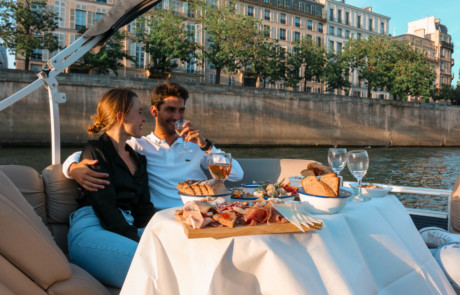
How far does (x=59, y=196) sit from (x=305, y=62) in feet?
95.7

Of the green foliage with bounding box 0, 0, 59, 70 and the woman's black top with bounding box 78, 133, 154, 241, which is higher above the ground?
the green foliage with bounding box 0, 0, 59, 70

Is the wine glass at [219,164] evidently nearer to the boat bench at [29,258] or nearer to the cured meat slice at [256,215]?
the cured meat slice at [256,215]

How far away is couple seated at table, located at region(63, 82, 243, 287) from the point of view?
5.52 feet

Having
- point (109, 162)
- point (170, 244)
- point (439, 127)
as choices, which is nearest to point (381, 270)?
point (170, 244)

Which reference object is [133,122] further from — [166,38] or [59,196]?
[166,38]

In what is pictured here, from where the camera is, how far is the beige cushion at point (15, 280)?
42.6 inches

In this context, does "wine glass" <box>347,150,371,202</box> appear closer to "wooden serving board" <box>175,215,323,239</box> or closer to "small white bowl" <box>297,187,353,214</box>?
"small white bowl" <box>297,187,353,214</box>

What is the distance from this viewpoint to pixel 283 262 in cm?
99

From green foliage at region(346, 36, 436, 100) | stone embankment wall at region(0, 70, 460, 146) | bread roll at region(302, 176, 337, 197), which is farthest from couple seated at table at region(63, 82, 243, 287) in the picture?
green foliage at region(346, 36, 436, 100)

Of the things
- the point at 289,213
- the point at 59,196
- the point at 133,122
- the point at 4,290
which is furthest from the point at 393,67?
the point at 4,290

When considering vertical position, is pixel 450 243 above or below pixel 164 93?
below

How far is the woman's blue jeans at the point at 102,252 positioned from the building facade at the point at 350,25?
129 ft

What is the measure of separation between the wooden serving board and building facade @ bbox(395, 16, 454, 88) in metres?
53.1

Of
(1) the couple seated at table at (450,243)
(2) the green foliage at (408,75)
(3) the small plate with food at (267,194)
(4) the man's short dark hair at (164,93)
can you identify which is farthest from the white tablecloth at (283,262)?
(2) the green foliage at (408,75)
